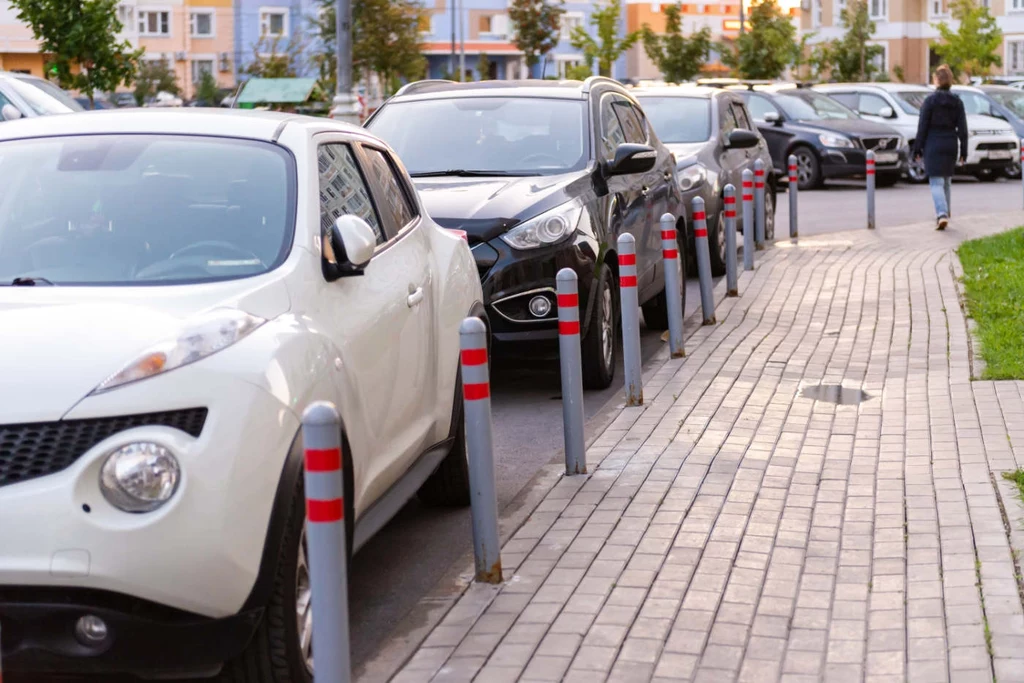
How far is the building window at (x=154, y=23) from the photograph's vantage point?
82750mm

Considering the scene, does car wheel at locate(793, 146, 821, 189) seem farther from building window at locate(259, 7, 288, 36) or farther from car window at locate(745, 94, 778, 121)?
building window at locate(259, 7, 288, 36)

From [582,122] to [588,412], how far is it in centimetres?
241

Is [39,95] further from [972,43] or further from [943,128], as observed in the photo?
[972,43]

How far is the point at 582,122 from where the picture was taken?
418 inches

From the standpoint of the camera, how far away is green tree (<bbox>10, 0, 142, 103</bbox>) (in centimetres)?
2866

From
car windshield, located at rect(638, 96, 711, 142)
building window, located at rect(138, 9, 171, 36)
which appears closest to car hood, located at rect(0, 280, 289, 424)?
car windshield, located at rect(638, 96, 711, 142)

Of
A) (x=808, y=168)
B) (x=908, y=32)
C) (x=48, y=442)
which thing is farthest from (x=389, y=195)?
(x=908, y=32)

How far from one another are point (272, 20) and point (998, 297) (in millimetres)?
78236

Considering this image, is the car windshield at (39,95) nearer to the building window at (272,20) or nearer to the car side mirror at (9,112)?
the car side mirror at (9,112)

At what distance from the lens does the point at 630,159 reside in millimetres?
10016

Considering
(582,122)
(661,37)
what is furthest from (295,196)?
(661,37)

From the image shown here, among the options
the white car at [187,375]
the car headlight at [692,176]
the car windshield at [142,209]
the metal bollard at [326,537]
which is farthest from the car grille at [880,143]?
the metal bollard at [326,537]

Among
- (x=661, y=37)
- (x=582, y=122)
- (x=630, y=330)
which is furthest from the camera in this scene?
(x=661, y=37)

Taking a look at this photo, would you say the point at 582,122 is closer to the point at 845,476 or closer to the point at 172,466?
the point at 845,476
